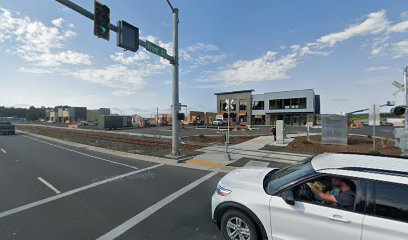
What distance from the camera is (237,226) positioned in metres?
3.46

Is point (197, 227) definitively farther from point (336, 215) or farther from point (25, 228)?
point (25, 228)

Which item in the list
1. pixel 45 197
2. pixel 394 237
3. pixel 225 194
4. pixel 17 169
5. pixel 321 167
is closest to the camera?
pixel 394 237

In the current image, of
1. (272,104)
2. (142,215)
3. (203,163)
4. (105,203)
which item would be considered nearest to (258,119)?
(272,104)

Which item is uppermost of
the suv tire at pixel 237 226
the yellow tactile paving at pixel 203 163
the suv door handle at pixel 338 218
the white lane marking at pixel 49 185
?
the suv door handle at pixel 338 218

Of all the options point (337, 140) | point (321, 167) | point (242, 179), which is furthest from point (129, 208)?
point (337, 140)

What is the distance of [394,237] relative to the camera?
7.49 ft

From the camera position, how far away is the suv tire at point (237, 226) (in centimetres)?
326

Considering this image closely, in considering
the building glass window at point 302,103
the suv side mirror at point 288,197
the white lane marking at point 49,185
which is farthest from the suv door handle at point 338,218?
the building glass window at point 302,103

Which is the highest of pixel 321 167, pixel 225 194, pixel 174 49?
pixel 174 49

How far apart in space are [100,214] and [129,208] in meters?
0.63

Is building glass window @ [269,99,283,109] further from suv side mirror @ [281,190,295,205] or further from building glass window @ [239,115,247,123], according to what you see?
suv side mirror @ [281,190,295,205]

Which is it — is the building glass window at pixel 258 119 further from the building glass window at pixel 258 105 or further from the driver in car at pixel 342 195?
the driver in car at pixel 342 195

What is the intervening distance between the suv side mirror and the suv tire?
677 millimetres

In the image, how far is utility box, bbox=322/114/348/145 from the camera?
15.8 metres
